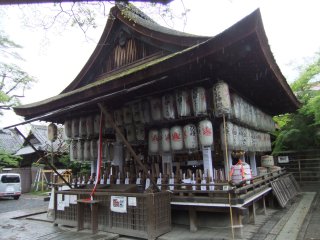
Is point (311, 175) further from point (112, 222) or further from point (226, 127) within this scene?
point (112, 222)

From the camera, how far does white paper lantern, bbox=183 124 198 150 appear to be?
27.6 ft

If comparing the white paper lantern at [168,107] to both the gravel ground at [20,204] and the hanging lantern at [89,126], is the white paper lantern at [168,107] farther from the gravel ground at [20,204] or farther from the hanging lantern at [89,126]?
the gravel ground at [20,204]

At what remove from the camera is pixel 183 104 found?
851 cm

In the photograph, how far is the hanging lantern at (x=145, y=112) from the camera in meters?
9.30

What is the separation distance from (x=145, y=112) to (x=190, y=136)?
1.81m

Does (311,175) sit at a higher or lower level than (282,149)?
lower

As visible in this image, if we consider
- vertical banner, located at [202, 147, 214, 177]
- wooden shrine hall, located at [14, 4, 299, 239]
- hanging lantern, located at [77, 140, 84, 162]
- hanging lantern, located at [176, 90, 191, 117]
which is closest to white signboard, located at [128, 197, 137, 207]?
wooden shrine hall, located at [14, 4, 299, 239]

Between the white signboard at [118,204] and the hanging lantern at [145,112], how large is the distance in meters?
2.67

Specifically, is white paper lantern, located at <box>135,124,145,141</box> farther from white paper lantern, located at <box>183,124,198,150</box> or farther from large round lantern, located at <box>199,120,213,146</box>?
large round lantern, located at <box>199,120,213,146</box>

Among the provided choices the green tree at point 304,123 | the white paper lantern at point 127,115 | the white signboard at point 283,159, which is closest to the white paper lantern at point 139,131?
the white paper lantern at point 127,115

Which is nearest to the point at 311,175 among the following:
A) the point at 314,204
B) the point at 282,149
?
the point at 282,149

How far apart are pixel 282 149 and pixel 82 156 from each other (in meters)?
14.1

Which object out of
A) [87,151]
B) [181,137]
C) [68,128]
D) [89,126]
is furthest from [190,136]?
[68,128]

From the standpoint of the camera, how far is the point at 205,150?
8.58m
